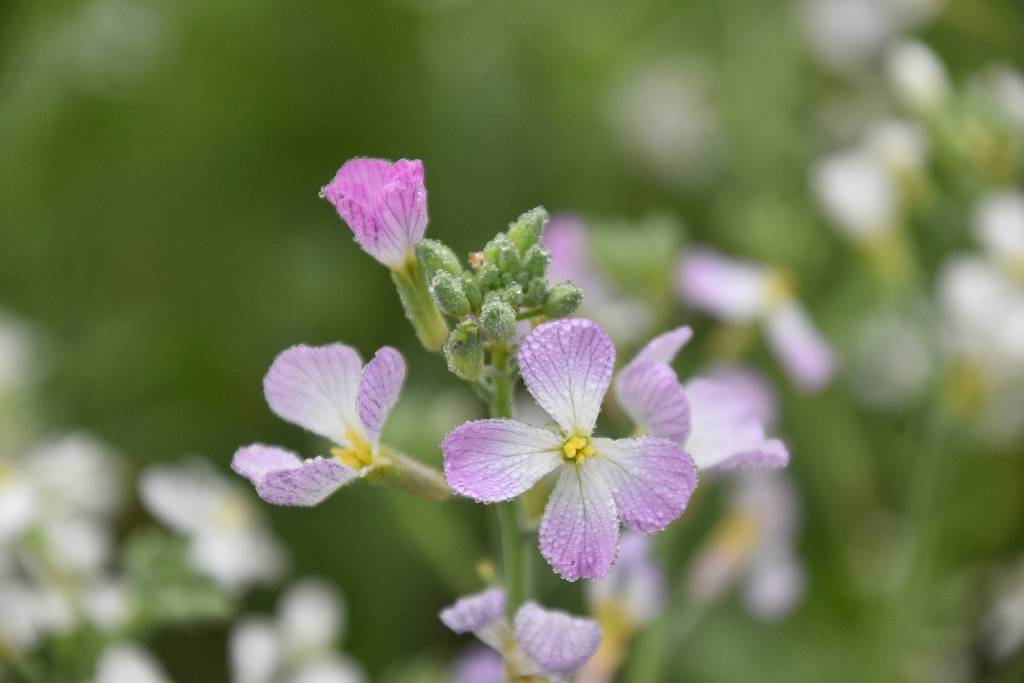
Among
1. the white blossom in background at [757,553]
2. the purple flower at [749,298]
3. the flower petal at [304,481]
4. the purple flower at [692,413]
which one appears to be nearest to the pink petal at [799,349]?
the purple flower at [749,298]

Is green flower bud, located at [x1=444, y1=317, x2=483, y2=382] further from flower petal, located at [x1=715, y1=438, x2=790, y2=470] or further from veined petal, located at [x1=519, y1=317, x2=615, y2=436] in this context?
flower petal, located at [x1=715, y1=438, x2=790, y2=470]

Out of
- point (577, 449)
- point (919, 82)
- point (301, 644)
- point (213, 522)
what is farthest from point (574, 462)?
point (919, 82)

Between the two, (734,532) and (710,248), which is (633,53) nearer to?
(710,248)

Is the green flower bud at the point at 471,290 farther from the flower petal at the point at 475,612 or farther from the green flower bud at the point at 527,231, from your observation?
the flower petal at the point at 475,612

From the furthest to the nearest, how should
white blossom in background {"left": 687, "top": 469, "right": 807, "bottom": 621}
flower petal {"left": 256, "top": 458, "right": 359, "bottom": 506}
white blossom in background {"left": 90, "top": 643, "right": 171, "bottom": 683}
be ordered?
white blossom in background {"left": 687, "top": 469, "right": 807, "bottom": 621}, white blossom in background {"left": 90, "top": 643, "right": 171, "bottom": 683}, flower petal {"left": 256, "top": 458, "right": 359, "bottom": 506}

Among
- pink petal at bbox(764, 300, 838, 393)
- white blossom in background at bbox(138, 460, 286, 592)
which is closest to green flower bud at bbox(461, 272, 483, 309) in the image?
pink petal at bbox(764, 300, 838, 393)

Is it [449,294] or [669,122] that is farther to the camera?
[669,122]

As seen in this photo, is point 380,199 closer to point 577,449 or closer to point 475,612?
point 577,449
